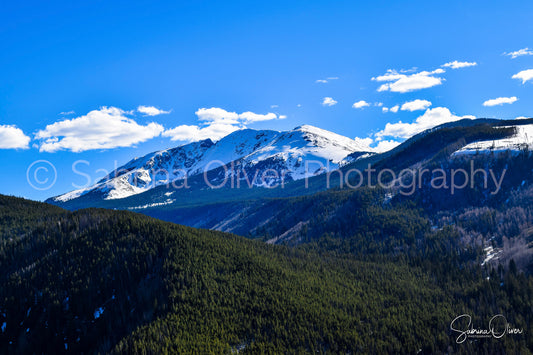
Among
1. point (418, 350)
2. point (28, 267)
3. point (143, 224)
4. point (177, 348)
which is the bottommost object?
point (418, 350)

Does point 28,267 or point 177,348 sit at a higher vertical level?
point 28,267

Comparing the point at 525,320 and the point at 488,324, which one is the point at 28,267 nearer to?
the point at 488,324

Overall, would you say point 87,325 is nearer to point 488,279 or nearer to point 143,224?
point 143,224

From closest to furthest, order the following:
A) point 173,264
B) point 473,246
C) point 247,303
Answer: point 247,303 → point 173,264 → point 473,246

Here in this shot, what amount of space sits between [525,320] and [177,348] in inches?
3668

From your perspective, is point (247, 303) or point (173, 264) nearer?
point (247, 303)

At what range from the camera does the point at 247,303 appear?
11419cm

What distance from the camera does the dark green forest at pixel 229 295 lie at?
98438 millimetres

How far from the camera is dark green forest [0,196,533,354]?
323ft

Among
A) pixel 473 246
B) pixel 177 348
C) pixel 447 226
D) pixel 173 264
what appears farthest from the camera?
pixel 447 226

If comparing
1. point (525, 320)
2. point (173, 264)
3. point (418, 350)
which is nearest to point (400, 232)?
point (525, 320)

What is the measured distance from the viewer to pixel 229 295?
4646 inches

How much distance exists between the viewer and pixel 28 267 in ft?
498

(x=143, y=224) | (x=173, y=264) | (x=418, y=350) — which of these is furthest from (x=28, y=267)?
Answer: (x=418, y=350)
